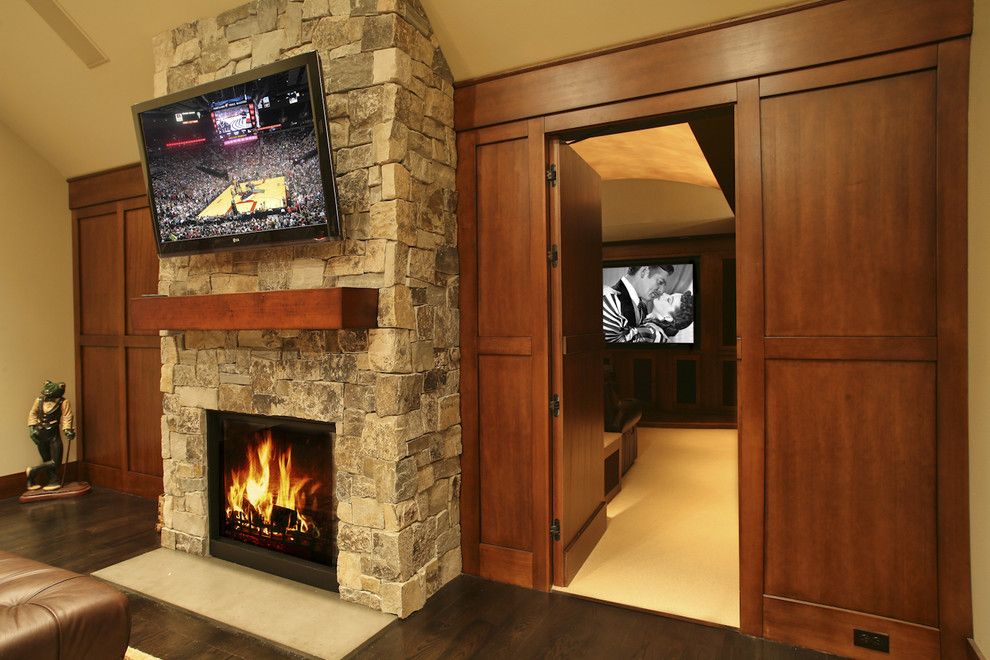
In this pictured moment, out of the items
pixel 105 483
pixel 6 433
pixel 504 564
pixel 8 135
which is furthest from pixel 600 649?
pixel 8 135

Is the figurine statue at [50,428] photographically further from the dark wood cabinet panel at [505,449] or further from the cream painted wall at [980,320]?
the cream painted wall at [980,320]

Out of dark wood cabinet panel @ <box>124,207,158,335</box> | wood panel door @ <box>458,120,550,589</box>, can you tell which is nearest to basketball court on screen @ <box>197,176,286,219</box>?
wood panel door @ <box>458,120,550,589</box>

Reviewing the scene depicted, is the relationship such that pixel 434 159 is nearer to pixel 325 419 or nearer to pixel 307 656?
pixel 325 419

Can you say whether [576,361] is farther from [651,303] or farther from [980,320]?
[651,303]

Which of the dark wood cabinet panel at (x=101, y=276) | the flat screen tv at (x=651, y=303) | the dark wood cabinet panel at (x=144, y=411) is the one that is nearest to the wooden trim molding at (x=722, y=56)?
the dark wood cabinet panel at (x=144, y=411)

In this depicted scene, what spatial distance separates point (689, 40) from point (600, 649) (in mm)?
2678

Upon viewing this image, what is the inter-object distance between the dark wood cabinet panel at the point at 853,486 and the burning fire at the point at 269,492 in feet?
7.46

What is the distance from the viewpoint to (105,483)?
4879 mm

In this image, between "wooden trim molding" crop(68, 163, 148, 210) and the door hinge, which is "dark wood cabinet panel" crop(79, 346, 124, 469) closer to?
"wooden trim molding" crop(68, 163, 148, 210)

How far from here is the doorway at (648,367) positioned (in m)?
3.00

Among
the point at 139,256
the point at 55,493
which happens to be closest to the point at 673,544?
the point at 139,256

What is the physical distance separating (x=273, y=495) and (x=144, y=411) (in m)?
2.08

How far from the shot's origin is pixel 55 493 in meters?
4.57

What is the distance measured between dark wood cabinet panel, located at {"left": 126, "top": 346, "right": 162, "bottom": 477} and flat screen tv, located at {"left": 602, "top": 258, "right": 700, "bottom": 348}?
5.42 meters
